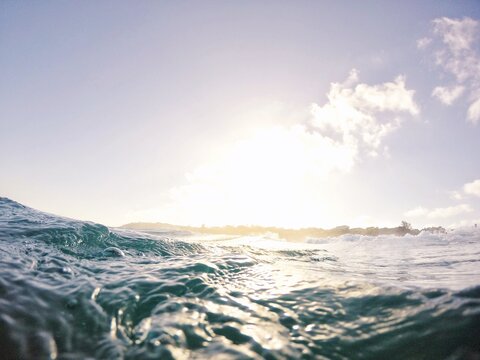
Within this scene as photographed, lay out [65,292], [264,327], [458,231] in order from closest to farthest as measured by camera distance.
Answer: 1. [264,327]
2. [65,292]
3. [458,231]

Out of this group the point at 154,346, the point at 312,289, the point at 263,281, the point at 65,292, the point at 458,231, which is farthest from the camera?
the point at 458,231

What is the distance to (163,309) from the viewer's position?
3.42 meters

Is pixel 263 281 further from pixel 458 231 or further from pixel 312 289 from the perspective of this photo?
pixel 458 231

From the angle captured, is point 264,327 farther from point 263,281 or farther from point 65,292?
point 65,292

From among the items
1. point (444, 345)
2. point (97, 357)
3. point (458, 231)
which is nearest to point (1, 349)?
point (97, 357)

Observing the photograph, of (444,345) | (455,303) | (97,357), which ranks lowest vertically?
(97,357)

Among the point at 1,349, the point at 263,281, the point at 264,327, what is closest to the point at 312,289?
the point at 263,281

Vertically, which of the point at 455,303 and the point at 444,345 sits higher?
the point at 455,303

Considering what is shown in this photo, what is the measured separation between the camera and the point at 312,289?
4246mm

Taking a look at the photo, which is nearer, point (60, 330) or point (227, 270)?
point (60, 330)

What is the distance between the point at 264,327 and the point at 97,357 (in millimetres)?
1718

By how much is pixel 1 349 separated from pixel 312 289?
3.78m

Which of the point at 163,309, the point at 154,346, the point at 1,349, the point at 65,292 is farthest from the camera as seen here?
the point at 65,292

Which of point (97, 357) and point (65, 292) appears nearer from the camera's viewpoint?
point (97, 357)
